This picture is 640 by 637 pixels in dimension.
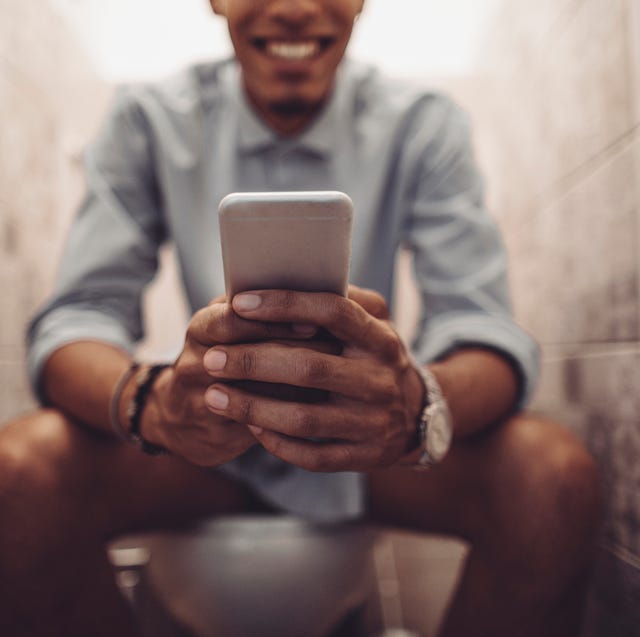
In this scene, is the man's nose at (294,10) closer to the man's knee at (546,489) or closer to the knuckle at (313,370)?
the knuckle at (313,370)

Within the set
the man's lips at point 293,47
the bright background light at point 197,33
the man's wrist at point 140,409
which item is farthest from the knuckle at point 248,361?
the bright background light at point 197,33

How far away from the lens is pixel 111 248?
28.5 inches

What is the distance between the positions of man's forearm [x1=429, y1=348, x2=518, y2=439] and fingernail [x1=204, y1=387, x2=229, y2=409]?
23cm

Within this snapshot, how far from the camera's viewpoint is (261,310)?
1.23 feet

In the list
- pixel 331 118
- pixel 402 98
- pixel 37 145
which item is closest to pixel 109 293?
pixel 331 118

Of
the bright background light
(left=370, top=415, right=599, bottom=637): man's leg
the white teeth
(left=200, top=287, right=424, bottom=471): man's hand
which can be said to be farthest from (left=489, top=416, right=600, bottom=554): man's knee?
the bright background light

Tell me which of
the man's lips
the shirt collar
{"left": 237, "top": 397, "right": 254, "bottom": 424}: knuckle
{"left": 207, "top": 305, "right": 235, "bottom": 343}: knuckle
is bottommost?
Result: {"left": 237, "top": 397, "right": 254, "bottom": 424}: knuckle

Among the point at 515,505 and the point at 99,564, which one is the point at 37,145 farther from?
the point at 515,505

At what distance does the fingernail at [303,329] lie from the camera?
0.40 meters

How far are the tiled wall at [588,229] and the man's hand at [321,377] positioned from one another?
36 cm

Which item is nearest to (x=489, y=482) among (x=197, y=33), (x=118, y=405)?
(x=118, y=405)

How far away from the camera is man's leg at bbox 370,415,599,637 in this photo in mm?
569

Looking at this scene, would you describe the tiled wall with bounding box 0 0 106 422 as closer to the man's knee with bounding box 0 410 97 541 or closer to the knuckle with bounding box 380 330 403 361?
the man's knee with bounding box 0 410 97 541

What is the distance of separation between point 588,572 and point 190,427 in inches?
17.1
